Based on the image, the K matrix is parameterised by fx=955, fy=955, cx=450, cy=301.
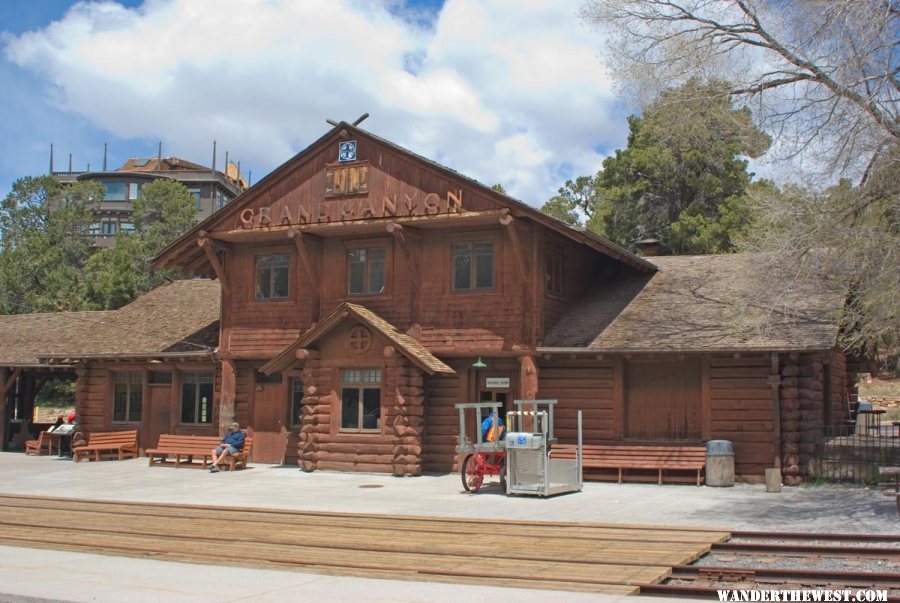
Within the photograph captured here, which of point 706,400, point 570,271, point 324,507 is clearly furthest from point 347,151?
point 706,400

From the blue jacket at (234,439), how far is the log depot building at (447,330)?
47.1 inches

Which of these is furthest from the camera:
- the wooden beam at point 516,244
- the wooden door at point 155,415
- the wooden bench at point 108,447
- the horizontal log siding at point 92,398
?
the horizontal log siding at point 92,398

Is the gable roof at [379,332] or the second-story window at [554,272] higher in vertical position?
the second-story window at [554,272]

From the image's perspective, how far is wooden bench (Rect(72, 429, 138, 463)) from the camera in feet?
89.0

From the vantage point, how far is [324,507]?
1697 cm

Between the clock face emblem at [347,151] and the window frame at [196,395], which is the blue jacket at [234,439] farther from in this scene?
the clock face emblem at [347,151]

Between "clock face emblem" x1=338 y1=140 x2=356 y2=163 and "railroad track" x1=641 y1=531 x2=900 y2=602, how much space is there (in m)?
14.7

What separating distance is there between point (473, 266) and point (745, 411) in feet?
23.7

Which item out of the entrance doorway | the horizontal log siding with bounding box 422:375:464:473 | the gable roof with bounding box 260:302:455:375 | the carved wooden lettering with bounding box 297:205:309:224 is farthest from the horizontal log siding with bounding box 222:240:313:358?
the horizontal log siding with bounding box 422:375:464:473

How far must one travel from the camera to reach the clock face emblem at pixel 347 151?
960 inches

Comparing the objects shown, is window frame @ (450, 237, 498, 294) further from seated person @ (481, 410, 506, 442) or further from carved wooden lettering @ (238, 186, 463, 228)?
seated person @ (481, 410, 506, 442)

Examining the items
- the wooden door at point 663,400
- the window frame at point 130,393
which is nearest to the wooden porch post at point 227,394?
the window frame at point 130,393

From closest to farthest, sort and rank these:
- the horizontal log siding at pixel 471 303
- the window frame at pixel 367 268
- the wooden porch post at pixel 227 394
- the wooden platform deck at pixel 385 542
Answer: the wooden platform deck at pixel 385 542, the horizontal log siding at pixel 471 303, the window frame at pixel 367 268, the wooden porch post at pixel 227 394

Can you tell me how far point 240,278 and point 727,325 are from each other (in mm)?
13036
